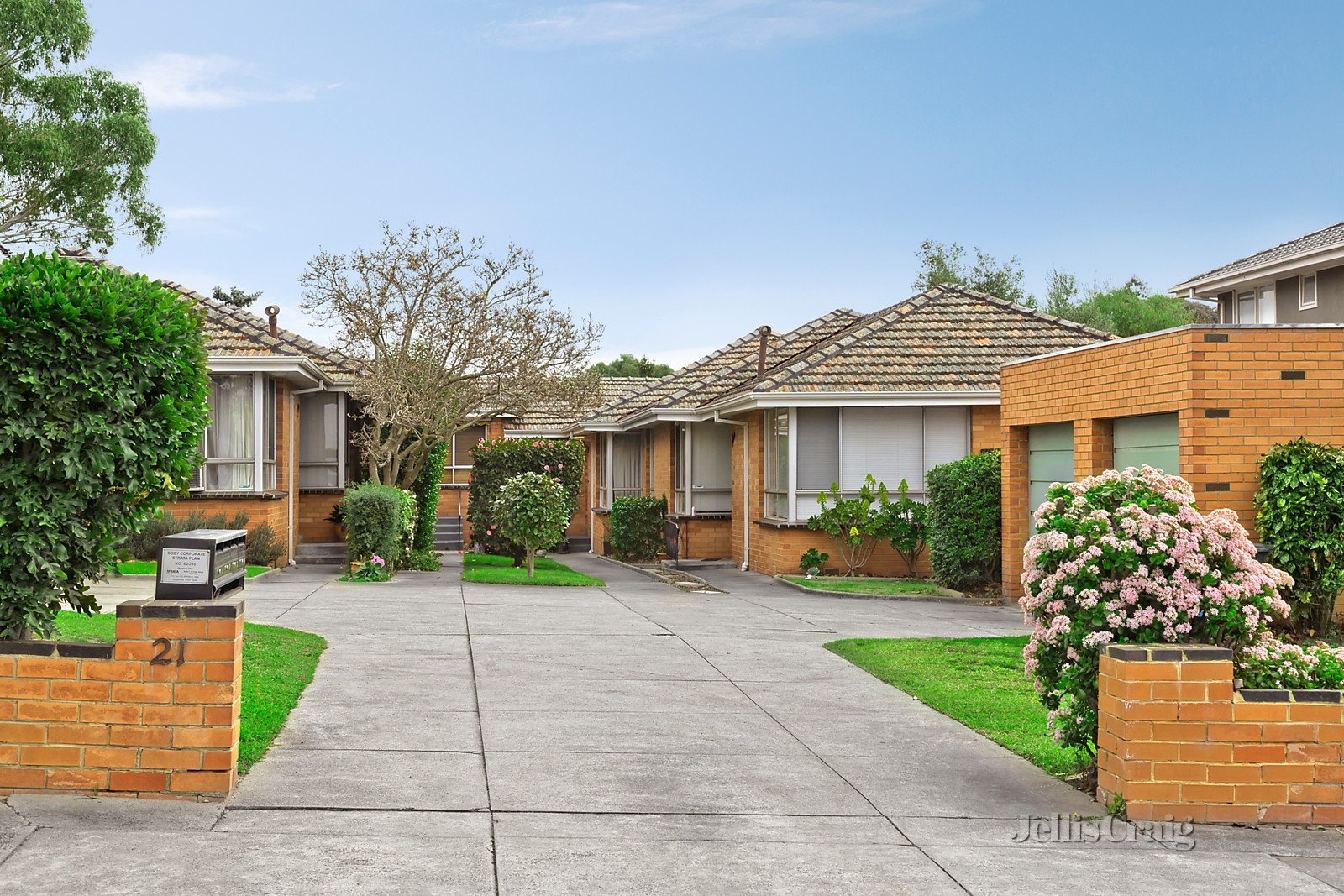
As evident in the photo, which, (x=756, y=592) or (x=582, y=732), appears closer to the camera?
(x=582, y=732)

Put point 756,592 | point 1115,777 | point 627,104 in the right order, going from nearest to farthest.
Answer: point 1115,777 < point 756,592 < point 627,104

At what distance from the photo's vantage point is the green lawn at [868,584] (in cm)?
1958

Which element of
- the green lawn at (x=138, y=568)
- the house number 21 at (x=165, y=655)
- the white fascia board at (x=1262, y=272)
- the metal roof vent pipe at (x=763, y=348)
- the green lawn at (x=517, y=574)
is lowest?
the green lawn at (x=517, y=574)

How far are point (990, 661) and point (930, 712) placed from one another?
9.71 feet

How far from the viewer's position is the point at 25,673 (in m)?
5.89

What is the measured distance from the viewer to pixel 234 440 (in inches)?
874

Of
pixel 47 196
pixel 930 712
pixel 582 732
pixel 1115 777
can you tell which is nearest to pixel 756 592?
pixel 930 712

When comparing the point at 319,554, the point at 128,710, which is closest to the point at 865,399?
the point at 319,554

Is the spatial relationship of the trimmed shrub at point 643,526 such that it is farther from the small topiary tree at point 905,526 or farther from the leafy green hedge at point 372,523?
the leafy green hedge at point 372,523

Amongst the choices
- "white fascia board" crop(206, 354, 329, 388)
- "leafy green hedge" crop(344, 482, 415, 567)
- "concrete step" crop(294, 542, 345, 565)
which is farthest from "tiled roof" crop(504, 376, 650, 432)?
"leafy green hedge" crop(344, 482, 415, 567)

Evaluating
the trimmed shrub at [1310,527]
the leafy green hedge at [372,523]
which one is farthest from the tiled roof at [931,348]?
the trimmed shrub at [1310,527]

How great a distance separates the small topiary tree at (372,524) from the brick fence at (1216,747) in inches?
623

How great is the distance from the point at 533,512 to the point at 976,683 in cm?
1168

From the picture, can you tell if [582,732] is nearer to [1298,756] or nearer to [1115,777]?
[1115,777]
